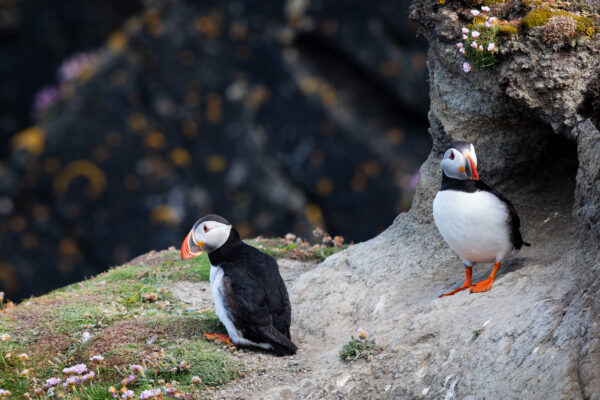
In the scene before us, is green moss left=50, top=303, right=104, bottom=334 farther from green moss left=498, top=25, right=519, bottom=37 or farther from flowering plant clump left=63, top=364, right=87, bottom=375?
green moss left=498, top=25, right=519, bottom=37

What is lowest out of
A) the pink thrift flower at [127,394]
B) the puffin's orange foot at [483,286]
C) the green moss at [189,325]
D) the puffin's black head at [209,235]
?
the puffin's orange foot at [483,286]

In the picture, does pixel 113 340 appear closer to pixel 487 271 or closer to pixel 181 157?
pixel 487 271

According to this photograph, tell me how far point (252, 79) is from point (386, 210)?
338 centimetres

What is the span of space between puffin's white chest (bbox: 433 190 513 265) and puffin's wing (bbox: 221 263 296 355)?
5.85 feet

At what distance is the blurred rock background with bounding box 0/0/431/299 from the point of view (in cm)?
1283

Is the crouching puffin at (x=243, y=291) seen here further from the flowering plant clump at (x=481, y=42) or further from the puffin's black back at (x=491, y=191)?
the flowering plant clump at (x=481, y=42)

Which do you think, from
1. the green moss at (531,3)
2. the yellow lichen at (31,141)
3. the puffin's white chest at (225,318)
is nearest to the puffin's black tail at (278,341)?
the puffin's white chest at (225,318)

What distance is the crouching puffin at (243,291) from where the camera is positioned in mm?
6875

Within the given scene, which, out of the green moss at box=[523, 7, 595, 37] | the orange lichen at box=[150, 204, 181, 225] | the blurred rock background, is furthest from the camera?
the orange lichen at box=[150, 204, 181, 225]

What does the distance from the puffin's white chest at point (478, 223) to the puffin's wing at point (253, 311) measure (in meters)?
1.78

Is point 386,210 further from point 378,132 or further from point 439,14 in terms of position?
point 439,14

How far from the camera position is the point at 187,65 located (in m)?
14.0

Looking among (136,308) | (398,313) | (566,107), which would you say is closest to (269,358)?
(398,313)

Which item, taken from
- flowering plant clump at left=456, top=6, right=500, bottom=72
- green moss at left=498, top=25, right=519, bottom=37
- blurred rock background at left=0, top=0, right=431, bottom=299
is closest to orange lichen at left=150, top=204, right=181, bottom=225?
blurred rock background at left=0, top=0, right=431, bottom=299
